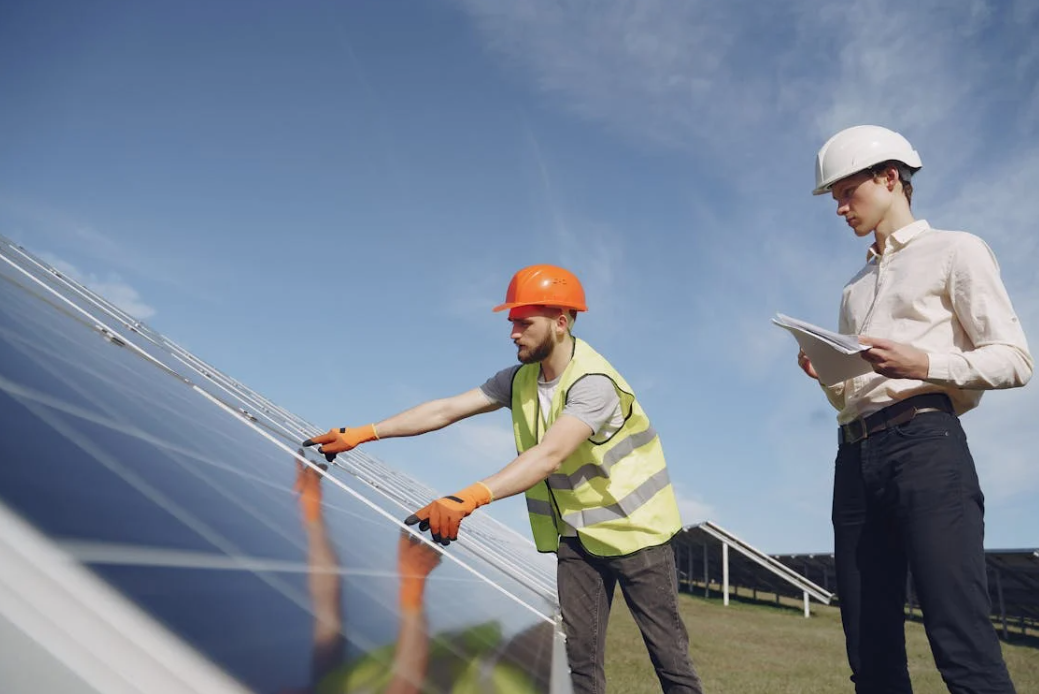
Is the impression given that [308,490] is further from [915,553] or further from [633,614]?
[915,553]

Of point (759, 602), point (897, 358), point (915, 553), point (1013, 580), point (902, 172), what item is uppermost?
point (1013, 580)

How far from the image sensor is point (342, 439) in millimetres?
3736

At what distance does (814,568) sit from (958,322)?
1090 inches

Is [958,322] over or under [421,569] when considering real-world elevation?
over

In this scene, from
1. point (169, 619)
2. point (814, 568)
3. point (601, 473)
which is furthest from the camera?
point (814, 568)

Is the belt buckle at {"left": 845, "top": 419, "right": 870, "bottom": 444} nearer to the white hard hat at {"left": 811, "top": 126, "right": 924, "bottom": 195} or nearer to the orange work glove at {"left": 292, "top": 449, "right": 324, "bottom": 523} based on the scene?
the white hard hat at {"left": 811, "top": 126, "right": 924, "bottom": 195}

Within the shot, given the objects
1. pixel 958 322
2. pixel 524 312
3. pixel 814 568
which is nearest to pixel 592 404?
pixel 524 312

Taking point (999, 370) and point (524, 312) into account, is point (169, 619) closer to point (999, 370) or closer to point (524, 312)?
point (999, 370)

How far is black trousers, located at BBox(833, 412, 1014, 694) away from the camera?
2152mm

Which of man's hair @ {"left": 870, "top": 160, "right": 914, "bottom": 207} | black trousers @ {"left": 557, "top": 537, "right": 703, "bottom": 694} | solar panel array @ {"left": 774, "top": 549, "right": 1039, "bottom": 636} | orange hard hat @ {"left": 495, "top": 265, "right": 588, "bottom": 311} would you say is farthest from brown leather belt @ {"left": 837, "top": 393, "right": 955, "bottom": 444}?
solar panel array @ {"left": 774, "top": 549, "right": 1039, "bottom": 636}

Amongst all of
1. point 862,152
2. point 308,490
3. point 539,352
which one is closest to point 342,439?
point 539,352

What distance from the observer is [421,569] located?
221 cm

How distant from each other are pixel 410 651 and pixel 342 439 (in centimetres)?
264

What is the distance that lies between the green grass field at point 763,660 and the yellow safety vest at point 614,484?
142 inches
